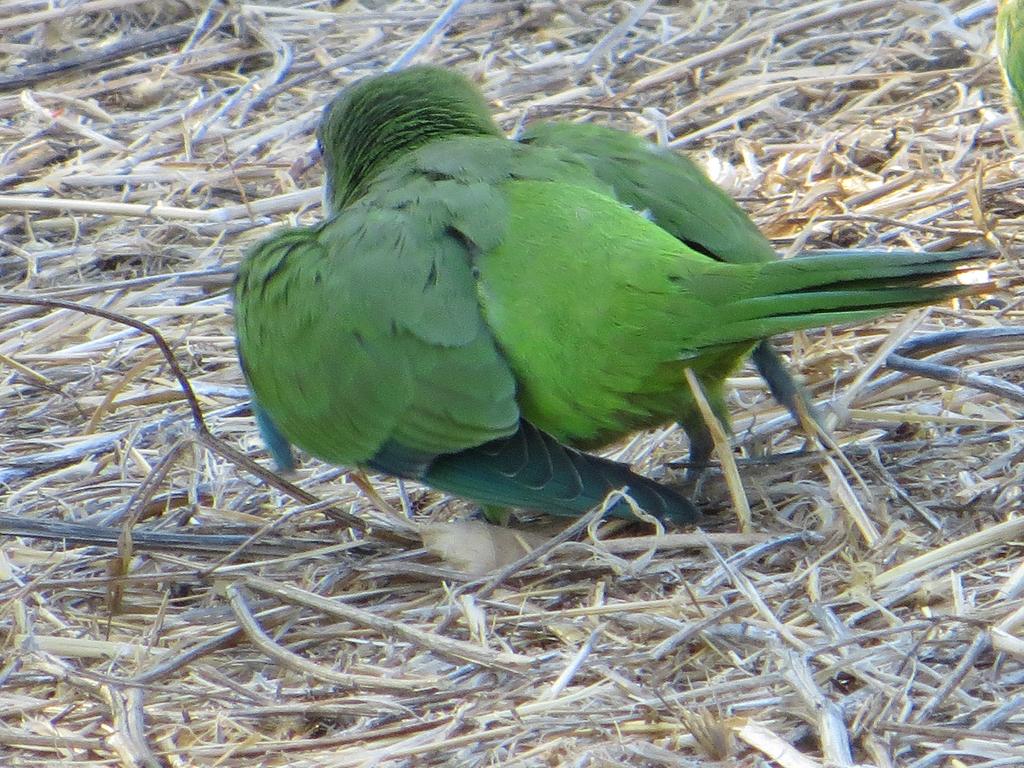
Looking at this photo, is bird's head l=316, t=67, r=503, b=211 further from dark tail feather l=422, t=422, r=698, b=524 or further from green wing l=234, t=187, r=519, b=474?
dark tail feather l=422, t=422, r=698, b=524

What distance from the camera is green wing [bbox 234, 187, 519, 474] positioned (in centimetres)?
267

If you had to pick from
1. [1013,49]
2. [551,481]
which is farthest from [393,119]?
A: [1013,49]

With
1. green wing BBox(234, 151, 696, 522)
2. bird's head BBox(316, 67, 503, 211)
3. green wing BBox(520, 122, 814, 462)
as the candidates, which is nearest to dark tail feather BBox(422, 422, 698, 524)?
green wing BBox(234, 151, 696, 522)

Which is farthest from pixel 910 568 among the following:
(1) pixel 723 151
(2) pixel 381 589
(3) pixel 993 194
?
(1) pixel 723 151

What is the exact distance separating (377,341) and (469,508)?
1.76 feet

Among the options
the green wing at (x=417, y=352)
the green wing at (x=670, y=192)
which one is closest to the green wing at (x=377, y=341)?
the green wing at (x=417, y=352)

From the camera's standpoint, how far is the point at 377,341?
2.73 m

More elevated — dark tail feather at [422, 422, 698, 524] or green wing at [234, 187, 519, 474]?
green wing at [234, 187, 519, 474]

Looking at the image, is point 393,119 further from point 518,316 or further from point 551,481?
point 551,481

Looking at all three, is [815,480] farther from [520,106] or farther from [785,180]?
[520,106]

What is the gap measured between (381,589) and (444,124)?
111 centimetres

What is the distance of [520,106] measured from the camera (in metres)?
4.60

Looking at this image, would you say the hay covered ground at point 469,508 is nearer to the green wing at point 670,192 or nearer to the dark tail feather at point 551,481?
the dark tail feather at point 551,481

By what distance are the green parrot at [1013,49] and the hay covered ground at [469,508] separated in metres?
0.21
